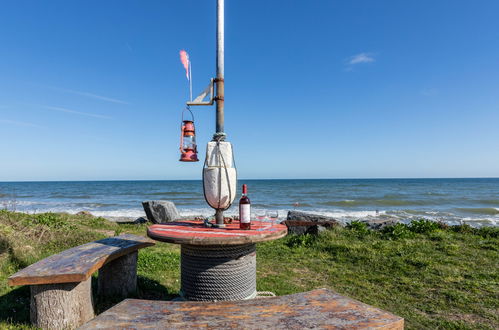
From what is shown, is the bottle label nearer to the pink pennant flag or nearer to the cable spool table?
the cable spool table

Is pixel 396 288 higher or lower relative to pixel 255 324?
lower

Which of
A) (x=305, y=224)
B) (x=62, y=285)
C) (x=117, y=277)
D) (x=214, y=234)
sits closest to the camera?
(x=214, y=234)

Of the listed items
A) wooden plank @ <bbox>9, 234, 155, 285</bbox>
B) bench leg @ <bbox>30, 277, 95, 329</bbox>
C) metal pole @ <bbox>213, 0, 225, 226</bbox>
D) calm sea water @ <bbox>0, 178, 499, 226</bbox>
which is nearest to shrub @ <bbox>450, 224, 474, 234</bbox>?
calm sea water @ <bbox>0, 178, 499, 226</bbox>

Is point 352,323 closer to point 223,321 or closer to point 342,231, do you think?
point 223,321

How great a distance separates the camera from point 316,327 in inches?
75.5

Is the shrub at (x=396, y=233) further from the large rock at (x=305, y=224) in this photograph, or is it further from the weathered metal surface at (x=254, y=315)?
the weathered metal surface at (x=254, y=315)

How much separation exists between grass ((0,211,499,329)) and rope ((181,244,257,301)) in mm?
1551

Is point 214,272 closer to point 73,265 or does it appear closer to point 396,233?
point 73,265

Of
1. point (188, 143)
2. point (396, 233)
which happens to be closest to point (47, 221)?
point (188, 143)

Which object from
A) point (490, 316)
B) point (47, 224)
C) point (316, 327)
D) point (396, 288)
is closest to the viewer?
point (316, 327)

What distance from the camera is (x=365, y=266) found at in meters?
5.68

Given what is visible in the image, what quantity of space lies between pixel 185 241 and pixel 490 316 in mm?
3893

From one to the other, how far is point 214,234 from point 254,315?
936mm

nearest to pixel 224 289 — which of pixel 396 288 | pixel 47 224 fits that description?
pixel 396 288
